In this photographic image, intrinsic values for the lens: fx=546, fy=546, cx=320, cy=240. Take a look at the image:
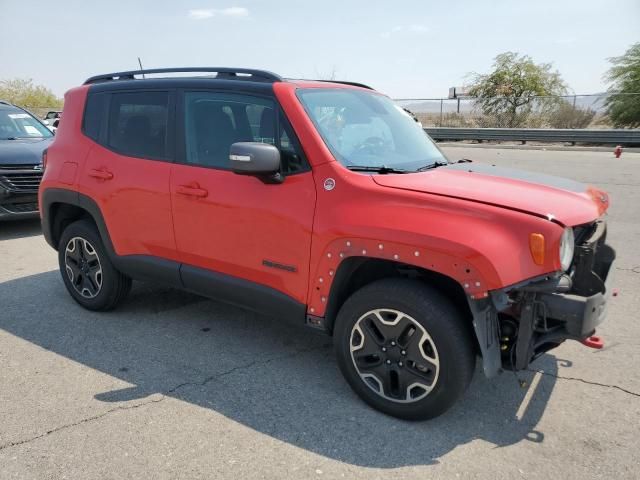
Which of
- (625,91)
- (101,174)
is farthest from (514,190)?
(625,91)

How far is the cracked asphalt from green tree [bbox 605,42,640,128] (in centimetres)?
2553

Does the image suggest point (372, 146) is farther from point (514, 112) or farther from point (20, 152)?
point (514, 112)

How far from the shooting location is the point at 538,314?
2740 mm

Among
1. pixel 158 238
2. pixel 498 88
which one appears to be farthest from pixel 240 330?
pixel 498 88

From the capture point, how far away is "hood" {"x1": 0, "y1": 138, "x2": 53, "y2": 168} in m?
7.46

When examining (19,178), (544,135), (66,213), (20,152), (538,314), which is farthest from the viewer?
(544,135)

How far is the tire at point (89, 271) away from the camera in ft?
14.7

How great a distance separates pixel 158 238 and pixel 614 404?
3.19 meters

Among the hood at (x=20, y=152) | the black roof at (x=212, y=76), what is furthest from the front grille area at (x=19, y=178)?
the black roof at (x=212, y=76)

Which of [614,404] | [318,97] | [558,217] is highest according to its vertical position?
[318,97]

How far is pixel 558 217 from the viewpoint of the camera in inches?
107

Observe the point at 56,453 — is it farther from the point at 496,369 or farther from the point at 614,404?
the point at 614,404

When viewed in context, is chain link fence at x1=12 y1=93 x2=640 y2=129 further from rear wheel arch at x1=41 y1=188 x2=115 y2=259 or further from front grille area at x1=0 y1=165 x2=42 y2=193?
rear wheel arch at x1=41 y1=188 x2=115 y2=259

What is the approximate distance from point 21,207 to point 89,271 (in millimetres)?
3670
